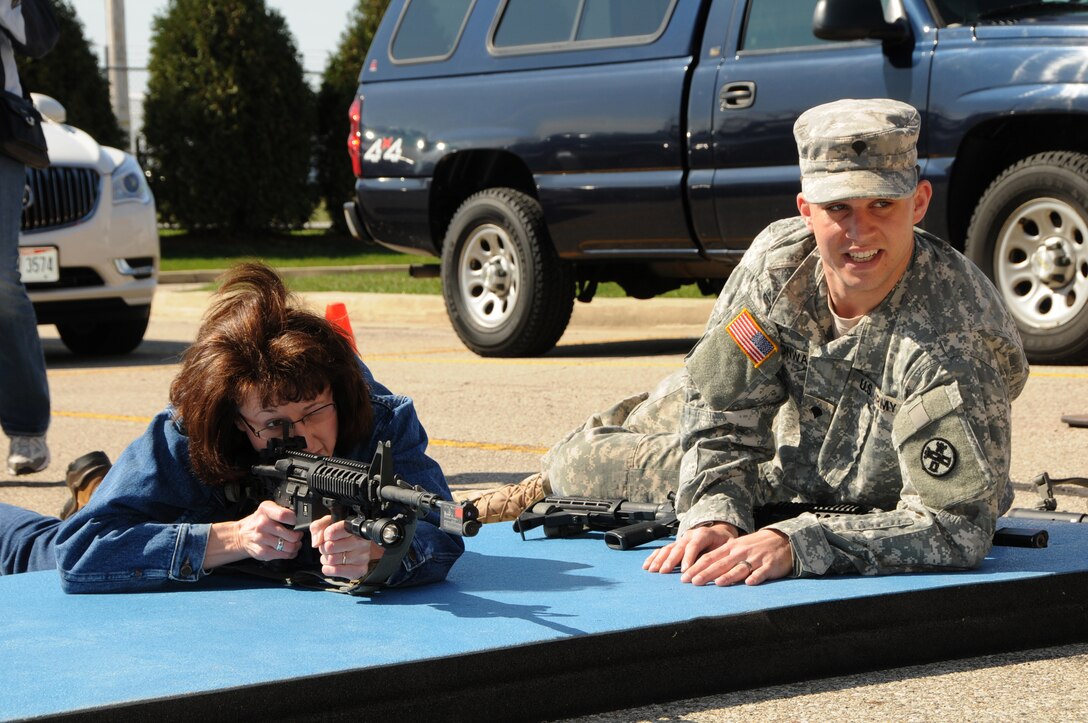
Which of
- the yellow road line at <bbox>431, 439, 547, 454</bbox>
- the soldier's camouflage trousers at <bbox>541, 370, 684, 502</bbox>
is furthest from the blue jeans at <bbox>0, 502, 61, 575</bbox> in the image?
the yellow road line at <bbox>431, 439, 547, 454</bbox>

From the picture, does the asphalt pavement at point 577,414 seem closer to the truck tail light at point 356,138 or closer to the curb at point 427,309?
the curb at point 427,309

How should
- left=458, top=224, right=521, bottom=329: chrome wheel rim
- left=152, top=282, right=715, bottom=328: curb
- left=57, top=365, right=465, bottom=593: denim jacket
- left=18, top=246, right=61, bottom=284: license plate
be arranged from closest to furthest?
left=57, top=365, right=465, bottom=593: denim jacket → left=458, top=224, right=521, bottom=329: chrome wheel rim → left=18, top=246, right=61, bottom=284: license plate → left=152, top=282, right=715, bottom=328: curb

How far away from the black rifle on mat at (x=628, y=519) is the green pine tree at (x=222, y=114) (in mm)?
22181

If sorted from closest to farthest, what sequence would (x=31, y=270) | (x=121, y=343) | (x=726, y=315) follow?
(x=726, y=315), (x=31, y=270), (x=121, y=343)

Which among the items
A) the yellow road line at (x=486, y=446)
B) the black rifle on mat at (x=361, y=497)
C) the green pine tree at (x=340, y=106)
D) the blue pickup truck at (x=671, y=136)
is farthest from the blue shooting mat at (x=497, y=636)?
the green pine tree at (x=340, y=106)

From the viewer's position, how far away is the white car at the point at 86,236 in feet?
31.6

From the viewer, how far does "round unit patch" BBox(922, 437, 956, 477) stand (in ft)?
11.1

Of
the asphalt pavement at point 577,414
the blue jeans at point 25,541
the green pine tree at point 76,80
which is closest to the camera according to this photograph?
the asphalt pavement at point 577,414

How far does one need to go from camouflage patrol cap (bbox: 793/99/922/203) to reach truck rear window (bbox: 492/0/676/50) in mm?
5244

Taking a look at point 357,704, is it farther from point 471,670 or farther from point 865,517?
point 865,517

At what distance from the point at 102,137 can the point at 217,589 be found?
22.6 metres

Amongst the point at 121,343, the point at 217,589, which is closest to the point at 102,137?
the point at 121,343

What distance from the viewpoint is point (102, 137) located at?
24953mm

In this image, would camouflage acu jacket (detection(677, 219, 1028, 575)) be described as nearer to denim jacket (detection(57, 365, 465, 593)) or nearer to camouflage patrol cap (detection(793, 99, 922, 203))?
camouflage patrol cap (detection(793, 99, 922, 203))
